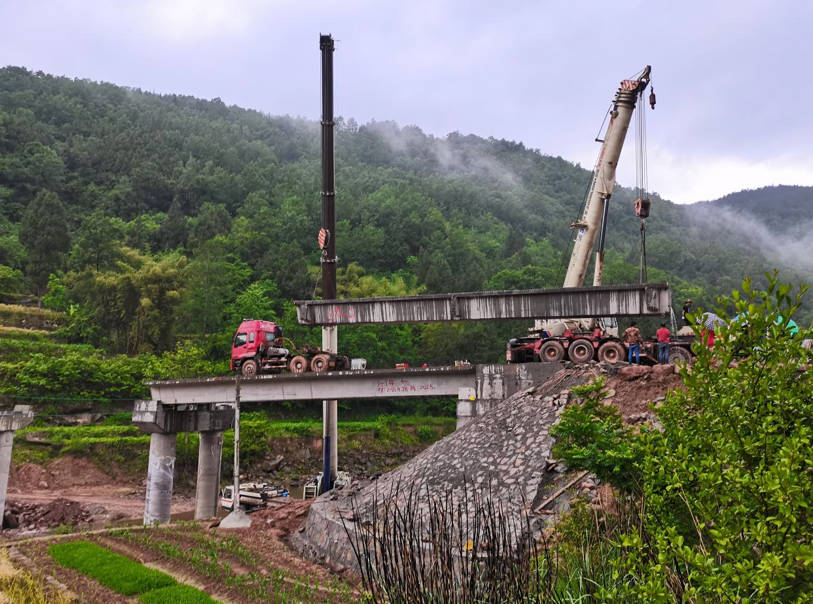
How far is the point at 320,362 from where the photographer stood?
103ft

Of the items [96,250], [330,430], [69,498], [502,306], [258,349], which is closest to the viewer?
[502,306]

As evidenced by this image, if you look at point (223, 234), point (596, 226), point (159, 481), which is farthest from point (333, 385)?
point (223, 234)

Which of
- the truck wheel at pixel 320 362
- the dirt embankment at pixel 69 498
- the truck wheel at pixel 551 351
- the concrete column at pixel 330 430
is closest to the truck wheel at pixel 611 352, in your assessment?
the truck wheel at pixel 551 351

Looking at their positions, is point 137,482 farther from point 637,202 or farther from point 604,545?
point 604,545

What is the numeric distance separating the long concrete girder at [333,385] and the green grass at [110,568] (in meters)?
9.71

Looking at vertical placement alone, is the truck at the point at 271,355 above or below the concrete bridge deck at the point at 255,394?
above

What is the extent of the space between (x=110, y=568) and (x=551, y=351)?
16.4 m

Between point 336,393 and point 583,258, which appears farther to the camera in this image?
point 583,258

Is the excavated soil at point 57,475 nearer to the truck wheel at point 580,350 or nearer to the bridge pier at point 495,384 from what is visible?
the bridge pier at point 495,384

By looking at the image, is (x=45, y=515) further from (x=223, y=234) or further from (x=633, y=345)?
(x=223, y=234)

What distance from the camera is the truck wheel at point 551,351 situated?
88.5 feet

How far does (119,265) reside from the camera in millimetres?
85438

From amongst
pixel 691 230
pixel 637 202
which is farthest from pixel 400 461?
pixel 691 230

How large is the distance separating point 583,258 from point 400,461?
112 ft
